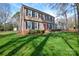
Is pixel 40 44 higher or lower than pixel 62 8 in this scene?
lower

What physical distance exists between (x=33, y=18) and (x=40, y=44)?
41cm

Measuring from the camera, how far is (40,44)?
2613mm

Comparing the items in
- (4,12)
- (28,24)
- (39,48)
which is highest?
(4,12)

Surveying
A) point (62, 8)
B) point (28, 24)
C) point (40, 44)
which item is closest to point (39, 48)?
point (40, 44)

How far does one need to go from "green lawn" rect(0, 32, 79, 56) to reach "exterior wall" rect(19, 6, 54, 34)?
0.12m

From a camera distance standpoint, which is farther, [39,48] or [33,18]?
[33,18]

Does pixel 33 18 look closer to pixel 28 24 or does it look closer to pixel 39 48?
pixel 28 24

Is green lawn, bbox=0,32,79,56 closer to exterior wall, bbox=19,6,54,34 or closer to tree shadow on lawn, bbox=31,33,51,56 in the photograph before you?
tree shadow on lawn, bbox=31,33,51,56

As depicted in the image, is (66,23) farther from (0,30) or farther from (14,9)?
(0,30)

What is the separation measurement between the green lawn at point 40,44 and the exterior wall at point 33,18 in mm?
124

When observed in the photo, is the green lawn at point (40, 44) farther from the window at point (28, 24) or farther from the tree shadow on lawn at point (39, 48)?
the window at point (28, 24)

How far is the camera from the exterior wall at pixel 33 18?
2658 mm

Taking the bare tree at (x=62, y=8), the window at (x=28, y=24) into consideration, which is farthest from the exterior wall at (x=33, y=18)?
the bare tree at (x=62, y=8)

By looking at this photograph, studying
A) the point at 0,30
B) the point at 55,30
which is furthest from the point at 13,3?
the point at 55,30
